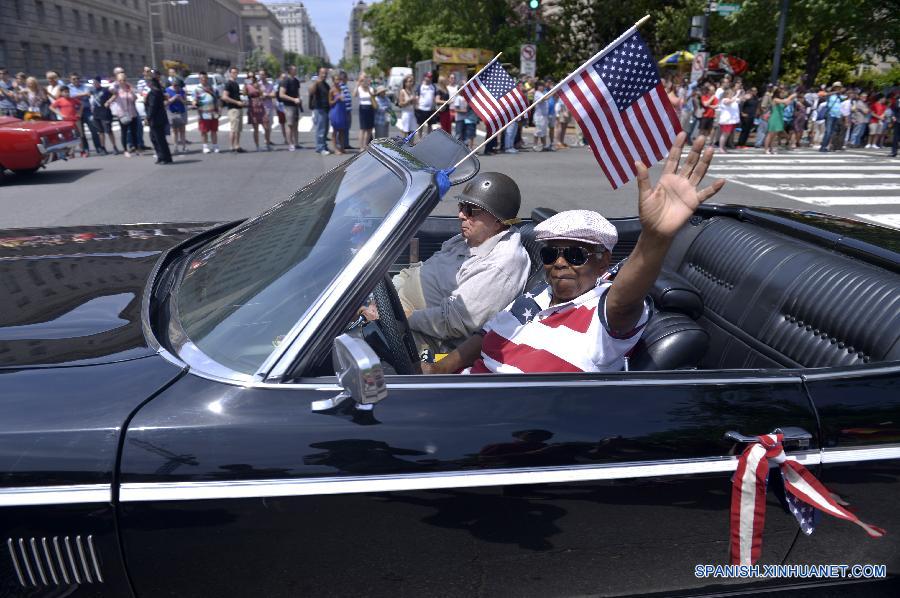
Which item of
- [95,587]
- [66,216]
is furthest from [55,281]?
[66,216]

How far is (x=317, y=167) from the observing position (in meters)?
13.4

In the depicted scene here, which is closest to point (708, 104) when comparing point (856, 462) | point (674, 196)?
point (674, 196)

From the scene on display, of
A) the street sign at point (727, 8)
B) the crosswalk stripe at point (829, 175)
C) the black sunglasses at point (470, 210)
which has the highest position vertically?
the street sign at point (727, 8)

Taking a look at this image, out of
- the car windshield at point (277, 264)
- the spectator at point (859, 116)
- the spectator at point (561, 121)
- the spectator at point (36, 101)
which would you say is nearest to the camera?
the car windshield at point (277, 264)

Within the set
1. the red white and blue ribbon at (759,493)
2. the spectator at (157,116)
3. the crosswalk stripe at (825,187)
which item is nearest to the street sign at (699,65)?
the crosswalk stripe at (825,187)

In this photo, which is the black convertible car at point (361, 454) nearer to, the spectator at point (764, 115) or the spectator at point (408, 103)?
the spectator at point (408, 103)

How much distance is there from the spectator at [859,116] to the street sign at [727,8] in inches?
192

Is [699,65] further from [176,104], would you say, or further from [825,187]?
[176,104]

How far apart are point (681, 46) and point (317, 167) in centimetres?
2644

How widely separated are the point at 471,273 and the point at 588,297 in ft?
2.43

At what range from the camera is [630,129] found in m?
2.75

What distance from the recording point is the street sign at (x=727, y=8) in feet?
69.9

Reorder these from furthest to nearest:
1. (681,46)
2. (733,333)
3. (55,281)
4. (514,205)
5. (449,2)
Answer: (449,2) < (681,46) < (514,205) < (733,333) < (55,281)

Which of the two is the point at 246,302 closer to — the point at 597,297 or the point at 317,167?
the point at 597,297
